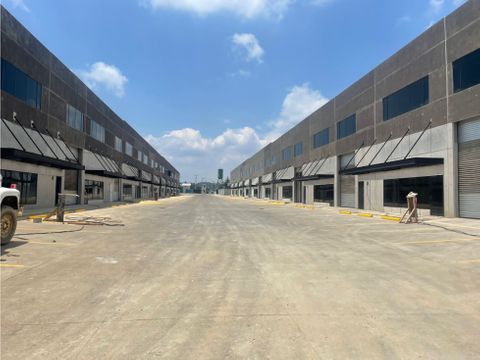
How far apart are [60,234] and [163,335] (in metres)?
10.4

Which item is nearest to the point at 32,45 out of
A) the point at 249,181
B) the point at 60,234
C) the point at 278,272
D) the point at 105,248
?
the point at 60,234

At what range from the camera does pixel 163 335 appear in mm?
4172

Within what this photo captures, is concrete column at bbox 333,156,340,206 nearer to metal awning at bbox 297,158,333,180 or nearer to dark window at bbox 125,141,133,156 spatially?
metal awning at bbox 297,158,333,180

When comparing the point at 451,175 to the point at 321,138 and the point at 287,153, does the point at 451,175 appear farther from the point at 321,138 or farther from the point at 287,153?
the point at 287,153

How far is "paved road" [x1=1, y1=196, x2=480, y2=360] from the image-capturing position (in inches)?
153

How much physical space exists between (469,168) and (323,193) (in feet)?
76.4

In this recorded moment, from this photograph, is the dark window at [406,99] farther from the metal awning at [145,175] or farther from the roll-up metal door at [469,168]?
the metal awning at [145,175]

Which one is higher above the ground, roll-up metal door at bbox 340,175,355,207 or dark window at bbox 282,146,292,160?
dark window at bbox 282,146,292,160

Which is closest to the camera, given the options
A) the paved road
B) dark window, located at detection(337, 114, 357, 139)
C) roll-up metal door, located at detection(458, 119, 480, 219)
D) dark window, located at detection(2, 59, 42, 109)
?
the paved road

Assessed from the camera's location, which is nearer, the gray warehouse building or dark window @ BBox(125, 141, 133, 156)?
the gray warehouse building

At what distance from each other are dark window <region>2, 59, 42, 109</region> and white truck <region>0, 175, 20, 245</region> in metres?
15.6

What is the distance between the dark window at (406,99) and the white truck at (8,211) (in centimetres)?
2591

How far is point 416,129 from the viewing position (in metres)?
25.1

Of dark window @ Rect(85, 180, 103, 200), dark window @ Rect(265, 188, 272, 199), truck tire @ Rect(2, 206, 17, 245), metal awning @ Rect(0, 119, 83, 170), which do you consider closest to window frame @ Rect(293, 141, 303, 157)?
dark window @ Rect(265, 188, 272, 199)
